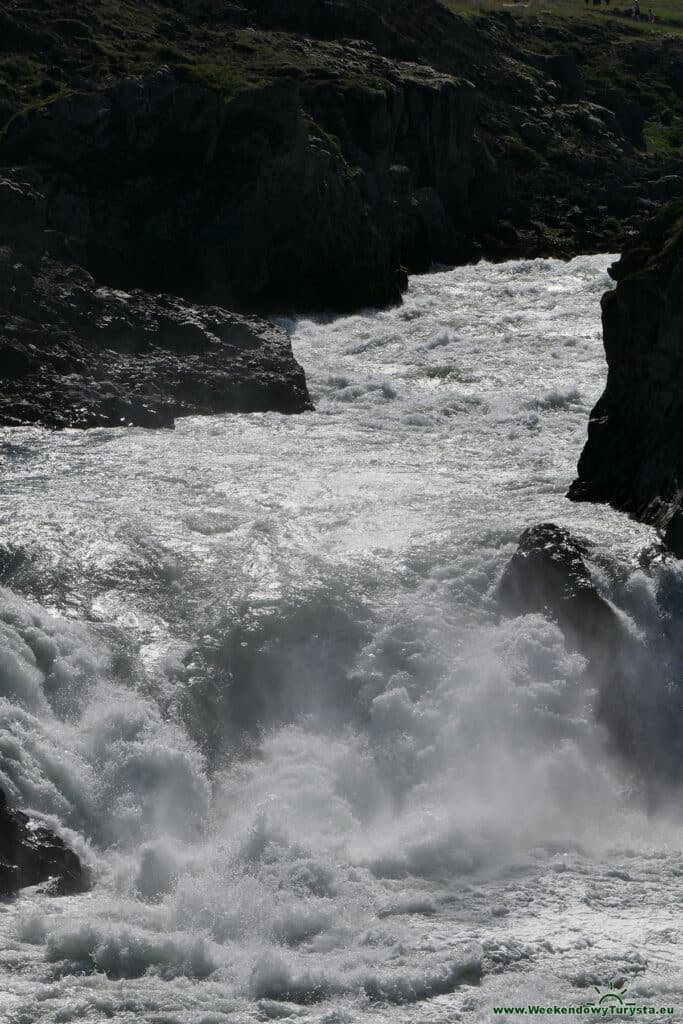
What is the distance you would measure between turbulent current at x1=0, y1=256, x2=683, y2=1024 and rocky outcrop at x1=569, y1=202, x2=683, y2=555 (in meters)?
0.93

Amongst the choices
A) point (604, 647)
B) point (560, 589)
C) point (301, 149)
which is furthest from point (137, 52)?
point (604, 647)

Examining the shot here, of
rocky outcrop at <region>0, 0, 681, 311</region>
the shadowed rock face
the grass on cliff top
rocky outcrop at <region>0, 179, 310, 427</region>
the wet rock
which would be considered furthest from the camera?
the grass on cliff top

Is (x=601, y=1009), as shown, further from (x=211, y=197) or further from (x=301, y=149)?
(x=301, y=149)

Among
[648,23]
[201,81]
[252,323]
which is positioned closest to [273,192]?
[201,81]

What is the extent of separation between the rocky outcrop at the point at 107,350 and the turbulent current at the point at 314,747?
133 inches

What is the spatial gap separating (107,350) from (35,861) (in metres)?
22.8

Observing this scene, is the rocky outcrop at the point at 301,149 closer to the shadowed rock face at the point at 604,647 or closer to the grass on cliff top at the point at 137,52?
the grass on cliff top at the point at 137,52

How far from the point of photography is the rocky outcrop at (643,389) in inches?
1172

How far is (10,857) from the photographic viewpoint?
1978cm

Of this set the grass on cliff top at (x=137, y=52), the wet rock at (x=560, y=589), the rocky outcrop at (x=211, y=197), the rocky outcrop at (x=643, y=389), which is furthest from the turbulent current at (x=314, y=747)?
the grass on cliff top at (x=137, y=52)

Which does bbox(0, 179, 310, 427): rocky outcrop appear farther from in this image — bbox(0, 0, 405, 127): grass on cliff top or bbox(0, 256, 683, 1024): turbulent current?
bbox(0, 0, 405, 127): grass on cliff top

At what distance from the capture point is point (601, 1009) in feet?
57.0

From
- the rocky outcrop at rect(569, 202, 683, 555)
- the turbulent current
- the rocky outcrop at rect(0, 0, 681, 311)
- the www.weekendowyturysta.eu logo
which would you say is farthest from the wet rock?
the rocky outcrop at rect(0, 0, 681, 311)

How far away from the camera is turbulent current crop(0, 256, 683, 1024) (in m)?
18.2
